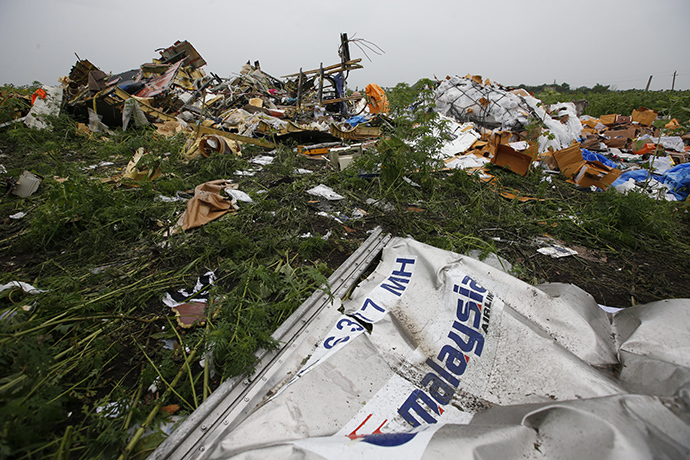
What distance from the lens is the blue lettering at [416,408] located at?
1164 mm

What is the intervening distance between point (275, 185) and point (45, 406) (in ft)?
10.2

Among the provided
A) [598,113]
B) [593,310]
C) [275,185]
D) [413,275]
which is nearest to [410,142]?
[275,185]

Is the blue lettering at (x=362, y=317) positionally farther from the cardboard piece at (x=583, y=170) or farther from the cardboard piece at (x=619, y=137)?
the cardboard piece at (x=619, y=137)

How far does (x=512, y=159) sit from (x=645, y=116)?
7306 mm

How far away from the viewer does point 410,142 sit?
144 inches

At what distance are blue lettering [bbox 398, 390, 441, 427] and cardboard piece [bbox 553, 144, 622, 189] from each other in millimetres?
4735

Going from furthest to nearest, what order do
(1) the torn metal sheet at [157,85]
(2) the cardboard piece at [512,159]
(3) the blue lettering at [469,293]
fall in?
1. (1) the torn metal sheet at [157,85]
2. (2) the cardboard piece at [512,159]
3. (3) the blue lettering at [469,293]

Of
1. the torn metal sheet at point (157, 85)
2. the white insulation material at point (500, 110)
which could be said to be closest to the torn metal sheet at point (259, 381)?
the white insulation material at point (500, 110)

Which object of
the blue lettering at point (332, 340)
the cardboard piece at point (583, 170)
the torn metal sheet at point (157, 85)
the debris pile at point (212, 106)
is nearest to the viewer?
the blue lettering at point (332, 340)

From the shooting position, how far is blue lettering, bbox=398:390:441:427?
1164 millimetres

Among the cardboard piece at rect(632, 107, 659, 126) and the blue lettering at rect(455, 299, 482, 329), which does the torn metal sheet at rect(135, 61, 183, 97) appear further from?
the cardboard piece at rect(632, 107, 659, 126)

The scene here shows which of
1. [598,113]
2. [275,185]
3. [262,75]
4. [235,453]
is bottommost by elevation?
[235,453]

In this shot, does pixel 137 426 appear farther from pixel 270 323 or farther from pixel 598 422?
pixel 598 422

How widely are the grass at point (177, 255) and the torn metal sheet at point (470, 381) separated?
33 centimetres
